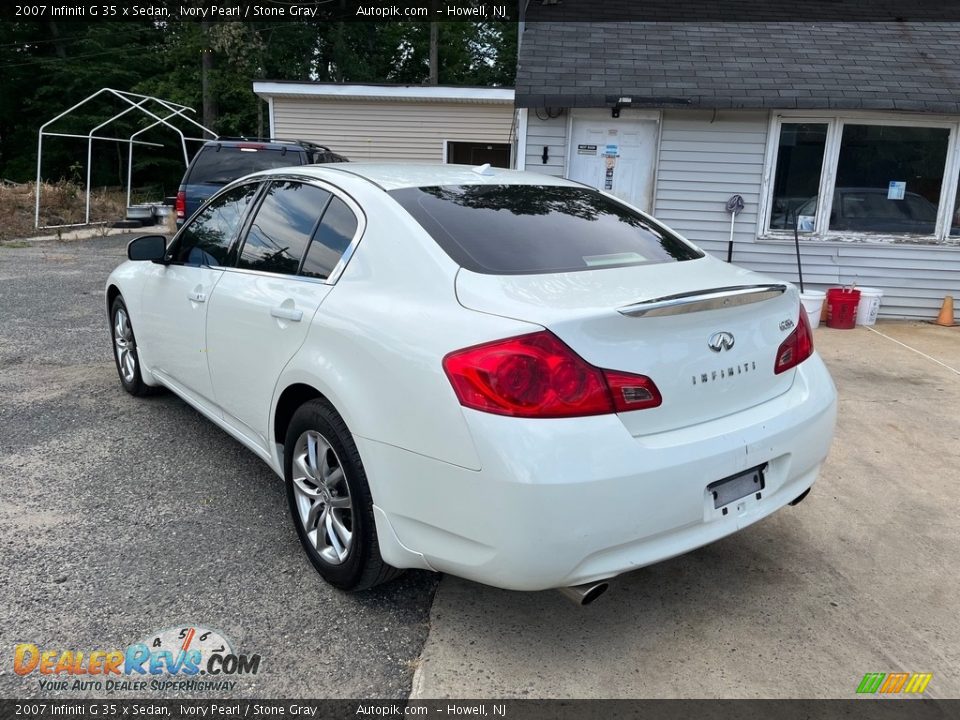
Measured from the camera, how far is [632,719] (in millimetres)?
2189

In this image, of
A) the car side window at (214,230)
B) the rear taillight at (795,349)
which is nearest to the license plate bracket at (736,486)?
the rear taillight at (795,349)

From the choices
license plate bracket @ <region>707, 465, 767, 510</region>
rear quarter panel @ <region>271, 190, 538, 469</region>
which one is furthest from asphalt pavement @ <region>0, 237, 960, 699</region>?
rear quarter panel @ <region>271, 190, 538, 469</region>

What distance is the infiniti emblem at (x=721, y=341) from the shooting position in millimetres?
2406

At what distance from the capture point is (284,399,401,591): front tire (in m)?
2.52

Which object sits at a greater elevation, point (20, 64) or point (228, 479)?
point (20, 64)

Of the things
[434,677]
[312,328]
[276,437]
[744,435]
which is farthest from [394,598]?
[744,435]

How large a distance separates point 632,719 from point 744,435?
0.95 m

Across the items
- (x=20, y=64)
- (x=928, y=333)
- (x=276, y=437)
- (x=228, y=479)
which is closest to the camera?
(x=276, y=437)

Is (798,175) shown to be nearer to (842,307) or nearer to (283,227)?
(842,307)

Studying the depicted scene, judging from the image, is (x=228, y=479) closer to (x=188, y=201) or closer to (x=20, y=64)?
(x=188, y=201)

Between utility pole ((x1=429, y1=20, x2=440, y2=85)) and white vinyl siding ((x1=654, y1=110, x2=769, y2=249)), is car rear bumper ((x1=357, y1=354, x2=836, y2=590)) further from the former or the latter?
utility pole ((x1=429, y1=20, x2=440, y2=85))

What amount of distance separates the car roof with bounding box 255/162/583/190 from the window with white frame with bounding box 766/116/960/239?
6.07 metres

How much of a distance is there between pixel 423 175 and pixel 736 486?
6.00 ft

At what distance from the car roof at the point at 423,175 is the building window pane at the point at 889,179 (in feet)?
20.8
